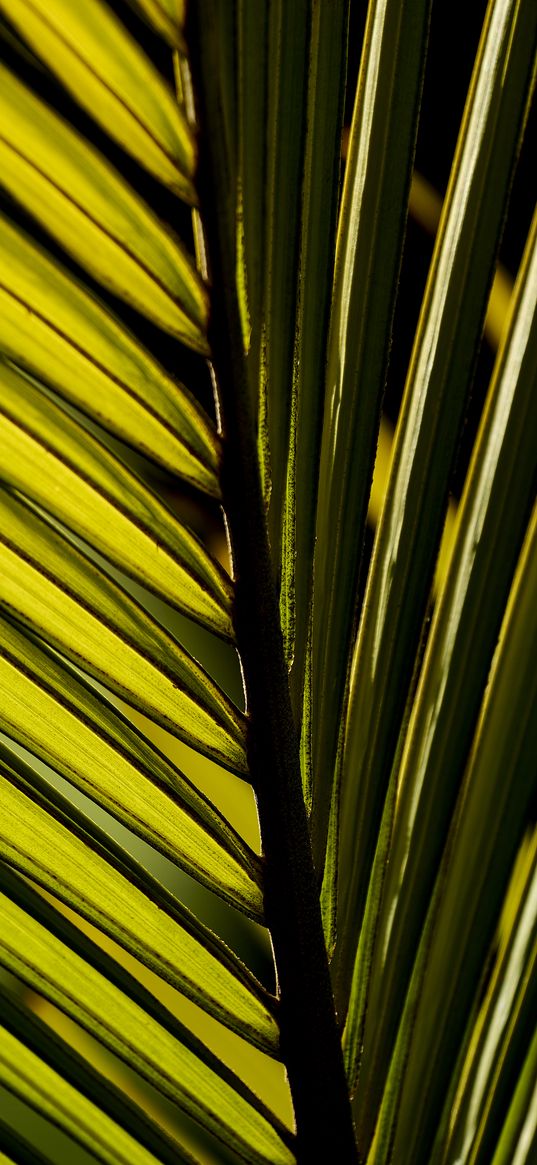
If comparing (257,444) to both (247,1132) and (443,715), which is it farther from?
(247,1132)

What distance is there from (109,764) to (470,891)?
248 mm

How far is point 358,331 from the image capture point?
1.78 ft

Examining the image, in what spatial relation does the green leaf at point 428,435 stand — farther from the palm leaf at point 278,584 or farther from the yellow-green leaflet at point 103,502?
the yellow-green leaflet at point 103,502

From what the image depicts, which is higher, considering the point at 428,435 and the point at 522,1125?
the point at 428,435

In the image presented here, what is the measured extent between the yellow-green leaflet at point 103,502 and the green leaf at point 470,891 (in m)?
0.18

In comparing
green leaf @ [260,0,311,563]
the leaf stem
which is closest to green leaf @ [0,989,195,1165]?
the leaf stem

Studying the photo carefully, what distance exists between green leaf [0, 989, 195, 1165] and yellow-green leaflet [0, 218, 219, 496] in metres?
0.39

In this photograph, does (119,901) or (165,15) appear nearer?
(165,15)

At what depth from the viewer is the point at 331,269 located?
1.79 ft

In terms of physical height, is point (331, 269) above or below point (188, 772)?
above

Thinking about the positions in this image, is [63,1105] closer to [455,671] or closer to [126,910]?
[126,910]

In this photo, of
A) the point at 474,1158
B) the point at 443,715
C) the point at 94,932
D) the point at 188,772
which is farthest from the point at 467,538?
the point at 94,932

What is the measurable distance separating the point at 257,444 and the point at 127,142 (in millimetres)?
191

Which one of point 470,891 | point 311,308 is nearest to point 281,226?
point 311,308
